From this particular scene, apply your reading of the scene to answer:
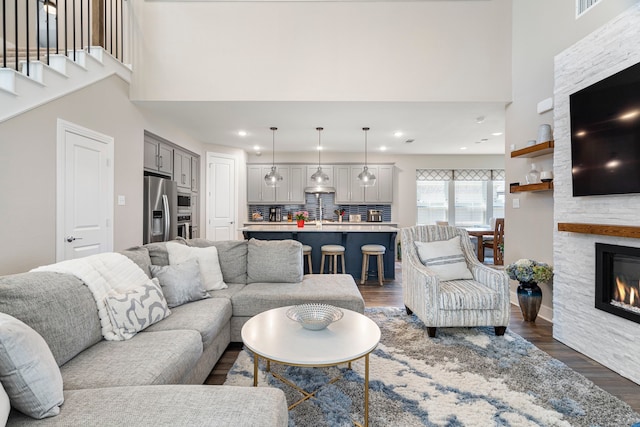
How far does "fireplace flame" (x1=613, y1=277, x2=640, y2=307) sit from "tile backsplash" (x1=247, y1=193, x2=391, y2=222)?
17.5 feet

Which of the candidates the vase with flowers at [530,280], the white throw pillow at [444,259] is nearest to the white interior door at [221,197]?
the white throw pillow at [444,259]

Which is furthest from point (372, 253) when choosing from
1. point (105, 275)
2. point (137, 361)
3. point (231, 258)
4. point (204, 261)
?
point (137, 361)

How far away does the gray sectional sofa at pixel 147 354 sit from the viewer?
3.57ft

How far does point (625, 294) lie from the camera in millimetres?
2270

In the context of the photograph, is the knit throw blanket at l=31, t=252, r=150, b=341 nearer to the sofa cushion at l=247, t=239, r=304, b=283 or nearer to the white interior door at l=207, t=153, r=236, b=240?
the sofa cushion at l=247, t=239, r=304, b=283

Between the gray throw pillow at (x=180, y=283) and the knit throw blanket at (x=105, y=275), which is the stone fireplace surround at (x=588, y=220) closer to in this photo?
the gray throw pillow at (x=180, y=283)

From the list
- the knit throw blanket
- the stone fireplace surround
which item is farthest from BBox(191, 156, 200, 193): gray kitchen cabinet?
the stone fireplace surround

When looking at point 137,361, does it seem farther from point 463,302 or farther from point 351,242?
point 351,242

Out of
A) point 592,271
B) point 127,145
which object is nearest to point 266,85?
point 127,145

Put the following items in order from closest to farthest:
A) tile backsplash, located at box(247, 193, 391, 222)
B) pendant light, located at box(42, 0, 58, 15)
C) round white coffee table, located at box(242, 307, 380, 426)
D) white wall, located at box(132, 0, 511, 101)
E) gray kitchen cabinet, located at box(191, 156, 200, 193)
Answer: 1. round white coffee table, located at box(242, 307, 380, 426)
2. pendant light, located at box(42, 0, 58, 15)
3. white wall, located at box(132, 0, 511, 101)
4. gray kitchen cabinet, located at box(191, 156, 200, 193)
5. tile backsplash, located at box(247, 193, 391, 222)

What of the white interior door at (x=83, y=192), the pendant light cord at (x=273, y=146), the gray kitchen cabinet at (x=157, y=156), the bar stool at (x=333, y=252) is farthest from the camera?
the pendant light cord at (x=273, y=146)

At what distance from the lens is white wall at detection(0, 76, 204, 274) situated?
2.44 metres

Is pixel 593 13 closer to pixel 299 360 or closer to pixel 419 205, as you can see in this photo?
pixel 299 360

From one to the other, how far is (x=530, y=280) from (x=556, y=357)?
826 mm
